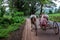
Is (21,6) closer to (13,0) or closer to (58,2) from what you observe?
(13,0)

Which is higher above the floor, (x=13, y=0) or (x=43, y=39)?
(x=13, y=0)

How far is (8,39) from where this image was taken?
1016 cm

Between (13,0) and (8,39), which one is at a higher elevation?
(13,0)

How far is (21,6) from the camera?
37312mm

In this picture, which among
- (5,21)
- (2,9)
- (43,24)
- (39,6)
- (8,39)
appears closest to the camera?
(8,39)

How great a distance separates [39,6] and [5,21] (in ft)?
92.9

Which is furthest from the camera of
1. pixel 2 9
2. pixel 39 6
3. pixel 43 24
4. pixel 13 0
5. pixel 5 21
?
pixel 39 6

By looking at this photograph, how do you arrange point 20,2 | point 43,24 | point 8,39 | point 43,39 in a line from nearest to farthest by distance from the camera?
point 8,39
point 43,39
point 43,24
point 20,2

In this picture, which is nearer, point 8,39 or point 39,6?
point 8,39

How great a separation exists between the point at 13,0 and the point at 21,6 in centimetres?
588

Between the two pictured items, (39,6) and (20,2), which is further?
(39,6)

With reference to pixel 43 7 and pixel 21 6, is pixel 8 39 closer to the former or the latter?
pixel 21 6

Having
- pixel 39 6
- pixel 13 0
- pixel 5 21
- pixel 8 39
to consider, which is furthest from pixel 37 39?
pixel 39 6

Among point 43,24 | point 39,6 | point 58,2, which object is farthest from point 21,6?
point 43,24
